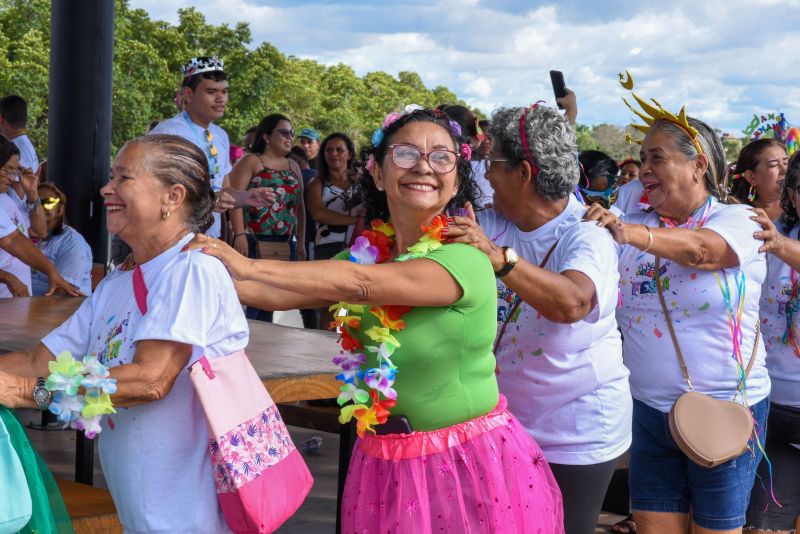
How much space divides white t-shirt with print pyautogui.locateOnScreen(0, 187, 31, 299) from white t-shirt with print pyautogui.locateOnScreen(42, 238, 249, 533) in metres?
3.29

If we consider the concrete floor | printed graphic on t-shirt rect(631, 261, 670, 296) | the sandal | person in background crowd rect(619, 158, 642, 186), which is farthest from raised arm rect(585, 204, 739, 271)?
→ person in background crowd rect(619, 158, 642, 186)

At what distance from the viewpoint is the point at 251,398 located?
227 centimetres

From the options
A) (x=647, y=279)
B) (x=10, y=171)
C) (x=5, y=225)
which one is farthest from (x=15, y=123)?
(x=647, y=279)

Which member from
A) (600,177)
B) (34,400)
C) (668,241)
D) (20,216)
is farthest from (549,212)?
(20,216)

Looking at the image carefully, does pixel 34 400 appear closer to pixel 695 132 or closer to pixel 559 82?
pixel 695 132

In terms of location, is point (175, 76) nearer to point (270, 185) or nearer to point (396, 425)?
point (270, 185)

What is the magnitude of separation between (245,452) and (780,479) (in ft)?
7.75

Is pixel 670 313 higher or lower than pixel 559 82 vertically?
lower

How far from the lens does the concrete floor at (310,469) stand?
15.5 ft

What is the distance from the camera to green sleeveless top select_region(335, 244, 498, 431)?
223 cm

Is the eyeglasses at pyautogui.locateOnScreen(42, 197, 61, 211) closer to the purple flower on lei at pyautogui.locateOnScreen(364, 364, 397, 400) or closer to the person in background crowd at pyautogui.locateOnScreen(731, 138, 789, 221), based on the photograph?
the person in background crowd at pyautogui.locateOnScreen(731, 138, 789, 221)

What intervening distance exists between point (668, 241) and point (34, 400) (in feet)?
5.85

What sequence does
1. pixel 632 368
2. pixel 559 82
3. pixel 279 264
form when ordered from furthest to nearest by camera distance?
pixel 559 82 < pixel 632 368 < pixel 279 264

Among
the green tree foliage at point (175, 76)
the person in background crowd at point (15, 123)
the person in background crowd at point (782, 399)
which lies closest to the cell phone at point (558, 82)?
the person in background crowd at point (782, 399)
